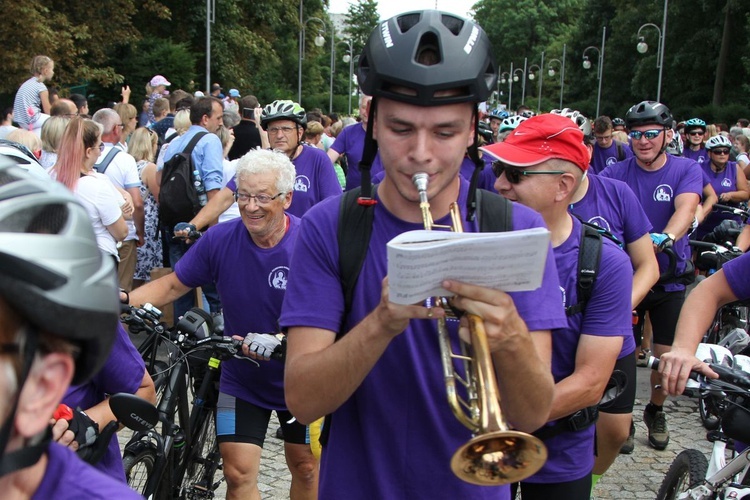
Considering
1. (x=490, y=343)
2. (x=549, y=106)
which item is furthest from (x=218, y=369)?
(x=549, y=106)

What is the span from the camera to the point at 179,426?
4.79 metres

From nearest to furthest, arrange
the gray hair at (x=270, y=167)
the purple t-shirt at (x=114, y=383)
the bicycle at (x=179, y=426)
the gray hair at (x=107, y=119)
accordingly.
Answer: the purple t-shirt at (x=114, y=383) < the bicycle at (x=179, y=426) < the gray hair at (x=270, y=167) < the gray hair at (x=107, y=119)

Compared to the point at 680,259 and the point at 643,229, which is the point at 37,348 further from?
the point at 680,259

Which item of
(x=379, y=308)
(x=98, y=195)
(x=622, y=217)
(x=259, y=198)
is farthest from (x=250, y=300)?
(x=98, y=195)

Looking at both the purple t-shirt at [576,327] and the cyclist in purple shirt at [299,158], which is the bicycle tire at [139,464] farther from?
the cyclist in purple shirt at [299,158]

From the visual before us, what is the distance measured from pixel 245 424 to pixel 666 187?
424 cm

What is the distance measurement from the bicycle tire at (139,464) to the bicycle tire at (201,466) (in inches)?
20.3

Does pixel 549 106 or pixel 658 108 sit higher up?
pixel 658 108

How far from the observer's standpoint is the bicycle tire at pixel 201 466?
4969mm

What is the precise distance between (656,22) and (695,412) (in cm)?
5036

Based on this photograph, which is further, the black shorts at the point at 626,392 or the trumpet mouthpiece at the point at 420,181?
the black shorts at the point at 626,392

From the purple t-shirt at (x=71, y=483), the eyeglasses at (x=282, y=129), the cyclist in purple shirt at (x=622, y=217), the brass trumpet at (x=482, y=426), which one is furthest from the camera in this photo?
the eyeglasses at (x=282, y=129)

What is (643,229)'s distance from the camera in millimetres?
5105

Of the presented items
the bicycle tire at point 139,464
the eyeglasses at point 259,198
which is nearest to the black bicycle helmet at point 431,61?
the eyeglasses at point 259,198
